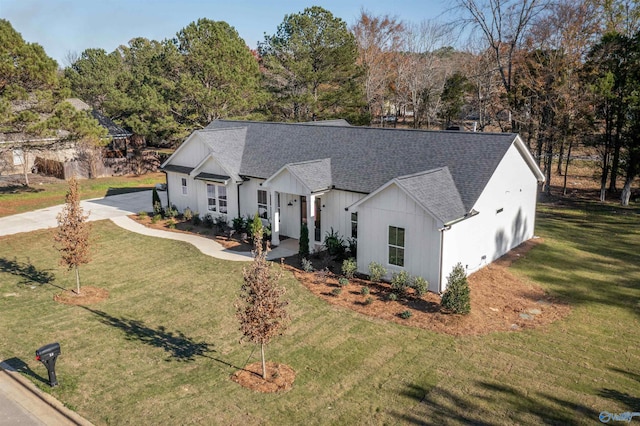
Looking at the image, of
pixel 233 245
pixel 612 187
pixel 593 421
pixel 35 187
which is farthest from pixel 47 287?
pixel 612 187

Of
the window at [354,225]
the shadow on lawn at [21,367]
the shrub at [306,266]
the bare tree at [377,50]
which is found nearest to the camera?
the shadow on lawn at [21,367]

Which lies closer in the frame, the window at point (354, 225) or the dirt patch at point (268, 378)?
the dirt patch at point (268, 378)

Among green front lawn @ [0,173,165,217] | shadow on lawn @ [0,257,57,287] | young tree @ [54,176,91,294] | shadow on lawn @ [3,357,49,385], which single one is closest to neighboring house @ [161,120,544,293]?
young tree @ [54,176,91,294]

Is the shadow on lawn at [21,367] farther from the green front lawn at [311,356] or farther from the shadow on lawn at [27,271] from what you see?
the shadow on lawn at [27,271]

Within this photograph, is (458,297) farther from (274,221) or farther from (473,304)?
(274,221)

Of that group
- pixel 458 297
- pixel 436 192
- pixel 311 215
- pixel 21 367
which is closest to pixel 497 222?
pixel 436 192

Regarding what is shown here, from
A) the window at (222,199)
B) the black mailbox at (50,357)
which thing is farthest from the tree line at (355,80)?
the black mailbox at (50,357)

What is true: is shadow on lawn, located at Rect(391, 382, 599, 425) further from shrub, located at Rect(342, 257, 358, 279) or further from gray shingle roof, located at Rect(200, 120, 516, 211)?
gray shingle roof, located at Rect(200, 120, 516, 211)
